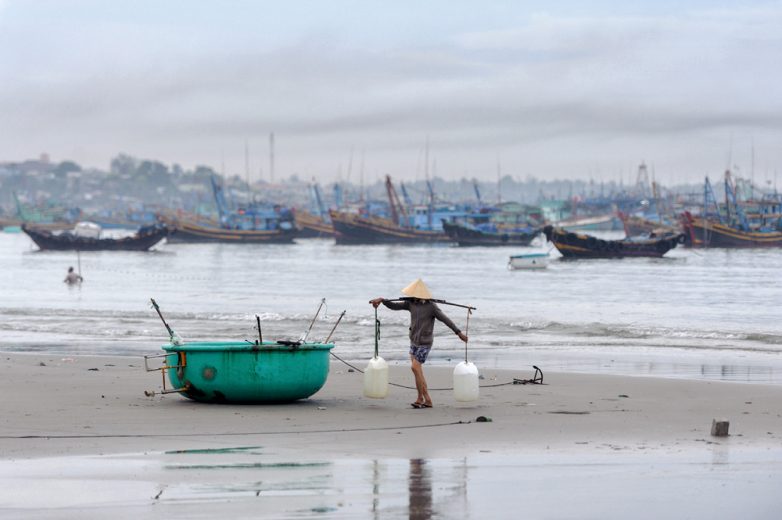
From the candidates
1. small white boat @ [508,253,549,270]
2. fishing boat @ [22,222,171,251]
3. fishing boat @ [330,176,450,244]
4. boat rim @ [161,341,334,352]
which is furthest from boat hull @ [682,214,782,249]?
boat rim @ [161,341,334,352]

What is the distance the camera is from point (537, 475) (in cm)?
855

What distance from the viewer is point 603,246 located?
9144 centimetres

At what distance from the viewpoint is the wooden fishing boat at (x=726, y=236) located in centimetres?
11606

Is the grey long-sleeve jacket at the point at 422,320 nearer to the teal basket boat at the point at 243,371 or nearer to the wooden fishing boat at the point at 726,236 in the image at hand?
the teal basket boat at the point at 243,371

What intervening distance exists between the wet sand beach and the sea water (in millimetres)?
4828

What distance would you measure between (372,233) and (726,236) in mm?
39585

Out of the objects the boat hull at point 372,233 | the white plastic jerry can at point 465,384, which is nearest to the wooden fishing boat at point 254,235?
the boat hull at point 372,233

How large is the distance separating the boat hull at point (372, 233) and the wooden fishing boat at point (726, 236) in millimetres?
31496

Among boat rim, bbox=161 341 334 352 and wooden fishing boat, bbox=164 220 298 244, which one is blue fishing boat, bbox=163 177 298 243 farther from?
boat rim, bbox=161 341 334 352

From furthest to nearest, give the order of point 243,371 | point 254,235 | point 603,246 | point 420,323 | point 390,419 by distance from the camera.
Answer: point 254,235, point 603,246, point 420,323, point 243,371, point 390,419

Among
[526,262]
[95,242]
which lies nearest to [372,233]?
[95,242]

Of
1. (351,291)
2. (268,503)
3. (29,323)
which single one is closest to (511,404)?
(268,503)

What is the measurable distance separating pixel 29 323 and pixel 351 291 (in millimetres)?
21163

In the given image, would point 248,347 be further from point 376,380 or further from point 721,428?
point 721,428
